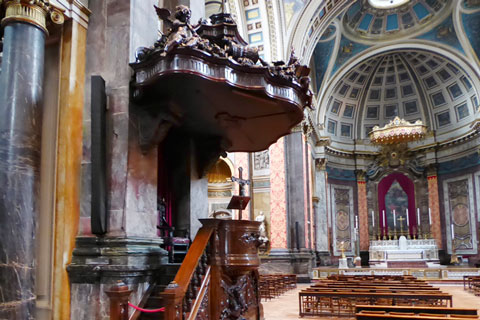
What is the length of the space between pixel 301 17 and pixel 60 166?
14673 millimetres

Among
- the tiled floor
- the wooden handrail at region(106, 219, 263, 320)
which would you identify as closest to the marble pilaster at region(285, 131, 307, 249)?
the tiled floor

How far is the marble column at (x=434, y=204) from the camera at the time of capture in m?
24.9

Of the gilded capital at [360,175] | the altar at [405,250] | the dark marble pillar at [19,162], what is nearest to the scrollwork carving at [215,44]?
the dark marble pillar at [19,162]

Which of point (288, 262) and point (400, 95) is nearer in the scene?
point (288, 262)

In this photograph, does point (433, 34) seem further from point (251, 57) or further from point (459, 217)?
point (251, 57)

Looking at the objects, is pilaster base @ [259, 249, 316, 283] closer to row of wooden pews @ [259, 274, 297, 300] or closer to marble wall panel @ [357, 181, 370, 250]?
row of wooden pews @ [259, 274, 297, 300]

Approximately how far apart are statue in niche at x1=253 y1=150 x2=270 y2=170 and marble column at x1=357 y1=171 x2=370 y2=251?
432 inches

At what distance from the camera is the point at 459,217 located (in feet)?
79.7

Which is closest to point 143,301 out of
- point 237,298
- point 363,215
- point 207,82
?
point 237,298

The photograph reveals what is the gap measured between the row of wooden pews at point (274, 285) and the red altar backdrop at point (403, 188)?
42.7 feet

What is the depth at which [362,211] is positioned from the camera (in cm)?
2686

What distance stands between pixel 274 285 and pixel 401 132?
44.3 ft

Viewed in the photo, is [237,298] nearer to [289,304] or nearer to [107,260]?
[107,260]

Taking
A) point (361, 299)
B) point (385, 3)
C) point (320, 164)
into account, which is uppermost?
point (385, 3)
